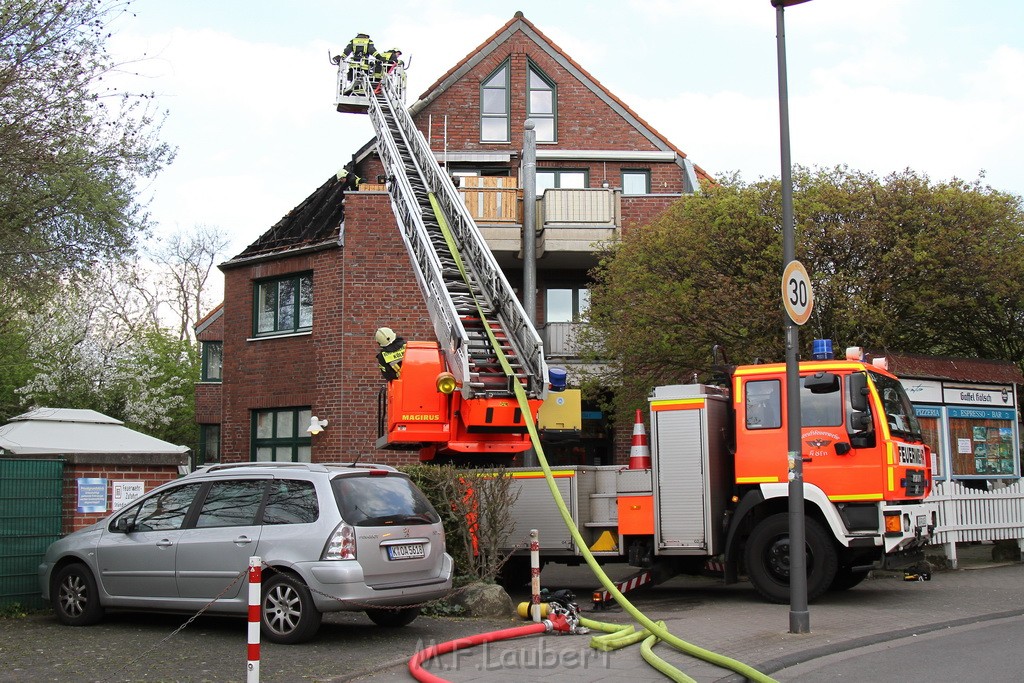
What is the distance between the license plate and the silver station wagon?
0.04 feet

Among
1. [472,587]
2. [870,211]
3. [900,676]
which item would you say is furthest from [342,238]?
[900,676]

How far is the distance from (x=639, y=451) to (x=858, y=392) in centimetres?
266

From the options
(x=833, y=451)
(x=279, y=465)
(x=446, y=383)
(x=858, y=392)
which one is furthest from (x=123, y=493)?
(x=858, y=392)

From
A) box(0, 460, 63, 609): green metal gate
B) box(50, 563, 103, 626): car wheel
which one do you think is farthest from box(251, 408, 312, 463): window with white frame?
box(50, 563, 103, 626): car wheel

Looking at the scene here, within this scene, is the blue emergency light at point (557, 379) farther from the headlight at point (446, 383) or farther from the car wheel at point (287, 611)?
the car wheel at point (287, 611)

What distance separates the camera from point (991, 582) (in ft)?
48.1

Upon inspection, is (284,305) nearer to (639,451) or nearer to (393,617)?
(639,451)

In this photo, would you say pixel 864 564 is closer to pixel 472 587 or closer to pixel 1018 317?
pixel 472 587

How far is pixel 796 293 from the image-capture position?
10359 mm

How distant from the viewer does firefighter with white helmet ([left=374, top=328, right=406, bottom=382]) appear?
14.8m

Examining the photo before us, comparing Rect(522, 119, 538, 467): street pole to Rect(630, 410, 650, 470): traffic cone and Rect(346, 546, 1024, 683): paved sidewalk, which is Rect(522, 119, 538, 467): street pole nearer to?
Rect(346, 546, 1024, 683): paved sidewalk

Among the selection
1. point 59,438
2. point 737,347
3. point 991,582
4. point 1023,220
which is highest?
point 1023,220

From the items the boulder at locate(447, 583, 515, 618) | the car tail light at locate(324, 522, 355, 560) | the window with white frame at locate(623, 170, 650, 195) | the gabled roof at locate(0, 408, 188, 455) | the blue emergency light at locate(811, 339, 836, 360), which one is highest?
the window with white frame at locate(623, 170, 650, 195)

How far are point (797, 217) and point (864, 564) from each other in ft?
21.9
